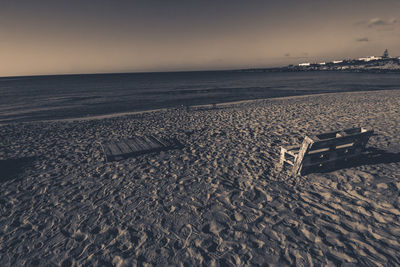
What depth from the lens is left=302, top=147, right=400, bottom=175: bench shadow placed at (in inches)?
247

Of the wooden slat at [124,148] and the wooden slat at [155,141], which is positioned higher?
the wooden slat at [124,148]

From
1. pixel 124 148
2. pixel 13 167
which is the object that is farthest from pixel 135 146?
pixel 13 167

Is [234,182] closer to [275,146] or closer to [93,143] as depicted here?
[275,146]

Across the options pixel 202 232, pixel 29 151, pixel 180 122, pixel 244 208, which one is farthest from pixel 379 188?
pixel 29 151

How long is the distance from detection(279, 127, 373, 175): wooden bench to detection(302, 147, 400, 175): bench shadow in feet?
0.53

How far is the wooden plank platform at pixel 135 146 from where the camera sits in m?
8.02

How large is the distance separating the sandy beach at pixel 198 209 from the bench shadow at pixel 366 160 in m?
0.07

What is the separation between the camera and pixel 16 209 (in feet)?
17.1

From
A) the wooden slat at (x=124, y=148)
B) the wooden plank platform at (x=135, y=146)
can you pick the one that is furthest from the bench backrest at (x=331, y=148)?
the wooden slat at (x=124, y=148)

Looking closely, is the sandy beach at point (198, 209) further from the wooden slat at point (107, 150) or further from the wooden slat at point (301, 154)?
the wooden slat at point (107, 150)

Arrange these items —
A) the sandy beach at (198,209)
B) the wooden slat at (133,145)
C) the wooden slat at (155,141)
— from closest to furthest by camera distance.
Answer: the sandy beach at (198,209) < the wooden slat at (133,145) < the wooden slat at (155,141)

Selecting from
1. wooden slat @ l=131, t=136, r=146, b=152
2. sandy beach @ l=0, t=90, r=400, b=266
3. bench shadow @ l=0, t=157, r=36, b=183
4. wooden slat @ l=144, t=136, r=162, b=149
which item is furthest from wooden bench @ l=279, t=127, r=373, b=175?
bench shadow @ l=0, t=157, r=36, b=183

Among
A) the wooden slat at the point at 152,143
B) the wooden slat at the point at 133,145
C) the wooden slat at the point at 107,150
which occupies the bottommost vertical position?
the wooden slat at the point at 152,143

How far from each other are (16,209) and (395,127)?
14851 millimetres
